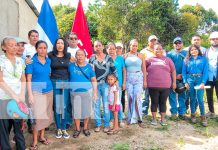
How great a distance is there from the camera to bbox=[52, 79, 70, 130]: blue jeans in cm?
508

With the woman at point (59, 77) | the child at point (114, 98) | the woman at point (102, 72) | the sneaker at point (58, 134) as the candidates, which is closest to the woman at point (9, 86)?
the woman at point (59, 77)

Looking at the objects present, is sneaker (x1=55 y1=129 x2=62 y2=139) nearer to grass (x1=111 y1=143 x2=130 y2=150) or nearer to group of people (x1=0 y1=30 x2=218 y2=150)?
group of people (x1=0 y1=30 x2=218 y2=150)

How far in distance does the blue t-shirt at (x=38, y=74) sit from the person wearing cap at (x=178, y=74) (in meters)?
3.11

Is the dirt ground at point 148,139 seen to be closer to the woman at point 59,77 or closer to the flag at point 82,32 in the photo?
the woman at point 59,77

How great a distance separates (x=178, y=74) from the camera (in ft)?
21.7

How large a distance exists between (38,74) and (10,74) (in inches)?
24.4

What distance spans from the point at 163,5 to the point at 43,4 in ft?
54.2

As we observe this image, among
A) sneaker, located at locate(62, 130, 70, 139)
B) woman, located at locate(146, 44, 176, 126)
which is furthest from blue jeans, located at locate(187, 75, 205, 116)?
sneaker, located at locate(62, 130, 70, 139)

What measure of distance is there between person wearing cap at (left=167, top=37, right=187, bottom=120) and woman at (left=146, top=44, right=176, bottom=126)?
1.54 feet

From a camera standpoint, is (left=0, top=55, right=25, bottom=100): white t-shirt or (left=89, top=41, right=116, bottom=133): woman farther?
(left=89, top=41, right=116, bottom=133): woman

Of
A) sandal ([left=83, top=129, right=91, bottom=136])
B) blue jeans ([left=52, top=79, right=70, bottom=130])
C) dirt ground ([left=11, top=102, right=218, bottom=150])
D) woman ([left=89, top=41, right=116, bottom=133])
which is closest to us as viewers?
dirt ground ([left=11, top=102, right=218, bottom=150])

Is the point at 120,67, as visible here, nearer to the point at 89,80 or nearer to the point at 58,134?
the point at 89,80

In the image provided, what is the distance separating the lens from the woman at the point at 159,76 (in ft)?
19.6

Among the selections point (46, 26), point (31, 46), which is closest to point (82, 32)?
point (46, 26)
